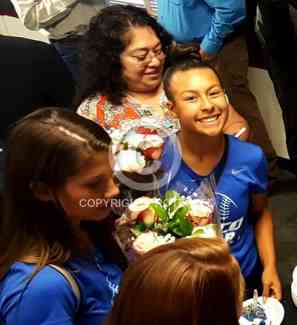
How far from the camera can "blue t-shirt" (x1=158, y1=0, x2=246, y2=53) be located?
2637mm

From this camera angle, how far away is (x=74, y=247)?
135 cm

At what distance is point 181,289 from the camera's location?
967 millimetres

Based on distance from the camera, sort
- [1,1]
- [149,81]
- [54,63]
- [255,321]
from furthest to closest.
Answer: [1,1] < [54,63] < [149,81] < [255,321]

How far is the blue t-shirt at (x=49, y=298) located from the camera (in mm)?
1197

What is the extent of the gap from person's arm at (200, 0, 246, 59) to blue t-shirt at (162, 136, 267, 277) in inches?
37.3

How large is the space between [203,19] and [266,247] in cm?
123

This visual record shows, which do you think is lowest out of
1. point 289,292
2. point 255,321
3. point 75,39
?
point 289,292

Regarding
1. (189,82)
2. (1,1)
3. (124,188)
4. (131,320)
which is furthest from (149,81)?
(1,1)

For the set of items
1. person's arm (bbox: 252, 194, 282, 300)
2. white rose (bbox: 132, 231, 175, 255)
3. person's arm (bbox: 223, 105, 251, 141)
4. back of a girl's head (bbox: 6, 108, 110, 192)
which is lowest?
person's arm (bbox: 252, 194, 282, 300)

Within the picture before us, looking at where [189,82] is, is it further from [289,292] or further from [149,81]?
[289,292]

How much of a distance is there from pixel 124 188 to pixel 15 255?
1.18ft

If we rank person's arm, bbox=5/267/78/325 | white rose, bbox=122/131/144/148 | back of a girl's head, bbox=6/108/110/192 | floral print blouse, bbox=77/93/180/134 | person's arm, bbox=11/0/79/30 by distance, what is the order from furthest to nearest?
person's arm, bbox=11/0/79/30, floral print blouse, bbox=77/93/180/134, white rose, bbox=122/131/144/148, back of a girl's head, bbox=6/108/110/192, person's arm, bbox=5/267/78/325

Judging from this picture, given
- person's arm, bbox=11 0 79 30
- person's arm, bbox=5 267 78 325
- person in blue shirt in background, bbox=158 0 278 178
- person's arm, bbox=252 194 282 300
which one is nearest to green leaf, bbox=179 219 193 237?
person's arm, bbox=5 267 78 325

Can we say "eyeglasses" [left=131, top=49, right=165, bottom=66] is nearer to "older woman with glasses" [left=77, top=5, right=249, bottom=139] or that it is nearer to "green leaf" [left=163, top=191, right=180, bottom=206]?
"older woman with glasses" [left=77, top=5, right=249, bottom=139]
